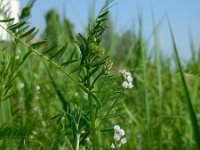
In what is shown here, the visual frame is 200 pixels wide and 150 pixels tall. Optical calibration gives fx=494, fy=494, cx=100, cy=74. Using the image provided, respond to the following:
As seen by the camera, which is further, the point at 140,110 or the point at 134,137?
the point at 140,110

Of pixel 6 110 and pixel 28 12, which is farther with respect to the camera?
pixel 6 110

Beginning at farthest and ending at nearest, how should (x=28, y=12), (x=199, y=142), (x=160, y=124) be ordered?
(x=160, y=124) < (x=28, y=12) < (x=199, y=142)

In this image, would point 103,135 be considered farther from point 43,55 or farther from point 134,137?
point 43,55

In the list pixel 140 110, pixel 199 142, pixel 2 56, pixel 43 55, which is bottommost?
pixel 199 142

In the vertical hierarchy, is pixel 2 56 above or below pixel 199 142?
above

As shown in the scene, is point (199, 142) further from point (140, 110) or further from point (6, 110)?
point (140, 110)

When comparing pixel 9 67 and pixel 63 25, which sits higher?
pixel 63 25

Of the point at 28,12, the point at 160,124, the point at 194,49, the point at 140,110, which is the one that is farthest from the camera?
the point at 194,49

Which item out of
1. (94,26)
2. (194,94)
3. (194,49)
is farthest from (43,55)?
(194,49)

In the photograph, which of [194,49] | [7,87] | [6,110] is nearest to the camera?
[7,87]

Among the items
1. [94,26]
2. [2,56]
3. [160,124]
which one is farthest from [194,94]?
[94,26]
